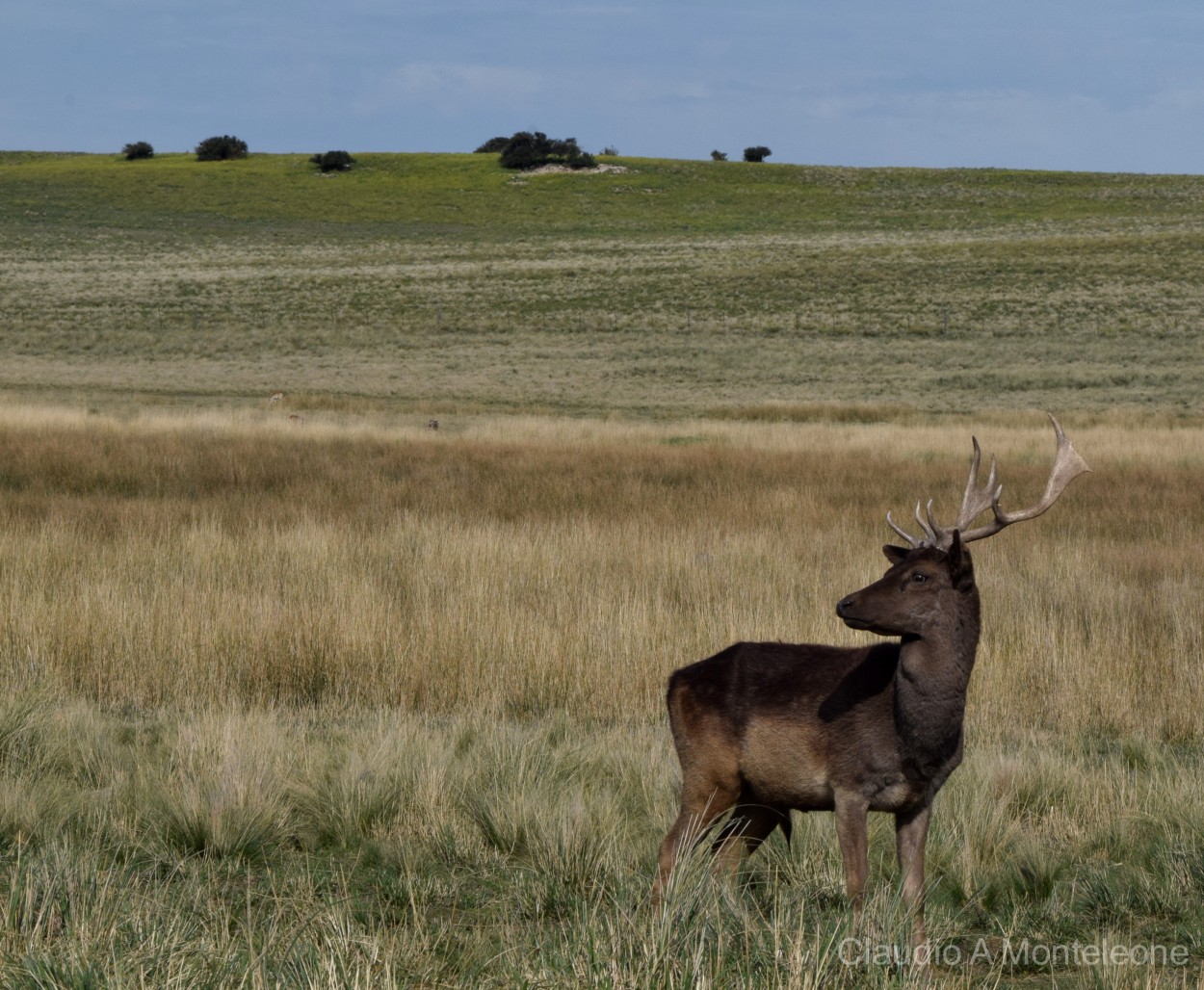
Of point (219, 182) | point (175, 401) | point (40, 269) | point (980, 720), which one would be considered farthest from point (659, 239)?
point (980, 720)

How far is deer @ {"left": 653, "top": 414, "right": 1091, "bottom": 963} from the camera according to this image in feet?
13.6

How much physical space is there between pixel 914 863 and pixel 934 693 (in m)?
0.54

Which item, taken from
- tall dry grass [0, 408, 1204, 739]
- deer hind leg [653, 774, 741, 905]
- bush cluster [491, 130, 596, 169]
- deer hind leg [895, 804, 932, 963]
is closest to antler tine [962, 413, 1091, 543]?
deer hind leg [895, 804, 932, 963]

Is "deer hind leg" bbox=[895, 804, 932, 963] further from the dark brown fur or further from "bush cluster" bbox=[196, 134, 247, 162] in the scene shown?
"bush cluster" bbox=[196, 134, 247, 162]

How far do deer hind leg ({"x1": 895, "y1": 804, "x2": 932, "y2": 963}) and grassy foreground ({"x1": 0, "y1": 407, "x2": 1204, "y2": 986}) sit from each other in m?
0.19

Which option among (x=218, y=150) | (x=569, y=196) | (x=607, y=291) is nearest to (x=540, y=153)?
(x=569, y=196)

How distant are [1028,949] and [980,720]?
3288 mm

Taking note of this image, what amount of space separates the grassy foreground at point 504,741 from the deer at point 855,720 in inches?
11.5

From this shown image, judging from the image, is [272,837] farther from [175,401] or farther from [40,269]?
[40,269]

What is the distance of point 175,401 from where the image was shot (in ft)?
104

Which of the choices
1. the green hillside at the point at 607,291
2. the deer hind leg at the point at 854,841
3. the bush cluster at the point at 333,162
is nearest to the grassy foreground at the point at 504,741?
the deer hind leg at the point at 854,841

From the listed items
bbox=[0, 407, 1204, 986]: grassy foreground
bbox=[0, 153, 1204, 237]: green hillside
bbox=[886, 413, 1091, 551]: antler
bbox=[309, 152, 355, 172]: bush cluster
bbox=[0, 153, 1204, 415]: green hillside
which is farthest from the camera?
bbox=[309, 152, 355, 172]: bush cluster

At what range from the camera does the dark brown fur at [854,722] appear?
4145mm

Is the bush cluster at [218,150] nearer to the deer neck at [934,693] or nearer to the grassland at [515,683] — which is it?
the grassland at [515,683]
